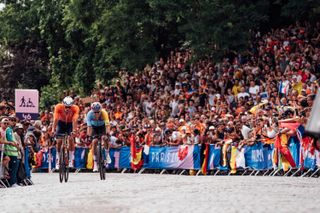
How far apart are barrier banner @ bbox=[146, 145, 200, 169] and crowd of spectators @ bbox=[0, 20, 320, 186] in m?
0.24

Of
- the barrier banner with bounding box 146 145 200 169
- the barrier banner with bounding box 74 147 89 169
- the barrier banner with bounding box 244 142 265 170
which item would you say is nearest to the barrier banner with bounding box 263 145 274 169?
the barrier banner with bounding box 244 142 265 170

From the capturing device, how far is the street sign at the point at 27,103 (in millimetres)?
33062

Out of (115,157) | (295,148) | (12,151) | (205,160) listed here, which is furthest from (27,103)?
(295,148)

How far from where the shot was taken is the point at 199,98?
116 ft

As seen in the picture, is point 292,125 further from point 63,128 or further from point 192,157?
point 192,157

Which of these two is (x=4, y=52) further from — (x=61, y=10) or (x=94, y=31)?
(x=94, y=31)

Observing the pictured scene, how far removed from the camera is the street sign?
33062 millimetres

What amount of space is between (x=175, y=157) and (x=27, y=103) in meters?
5.08

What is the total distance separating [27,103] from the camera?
109 feet

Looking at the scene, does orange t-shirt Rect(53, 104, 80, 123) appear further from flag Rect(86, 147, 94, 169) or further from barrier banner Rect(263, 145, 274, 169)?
flag Rect(86, 147, 94, 169)

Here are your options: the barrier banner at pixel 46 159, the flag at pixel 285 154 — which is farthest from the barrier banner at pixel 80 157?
the flag at pixel 285 154

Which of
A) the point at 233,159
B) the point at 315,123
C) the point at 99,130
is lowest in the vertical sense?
the point at 315,123

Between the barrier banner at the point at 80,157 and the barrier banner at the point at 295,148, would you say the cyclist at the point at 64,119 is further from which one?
the barrier banner at the point at 80,157

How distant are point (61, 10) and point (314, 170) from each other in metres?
28.5
